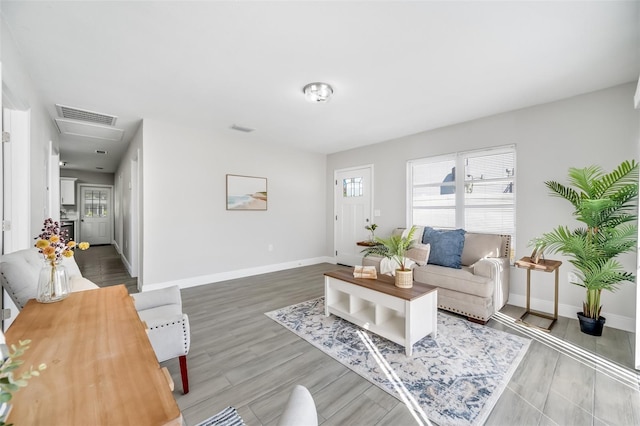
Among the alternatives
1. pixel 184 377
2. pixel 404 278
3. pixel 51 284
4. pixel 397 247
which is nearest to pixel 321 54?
pixel 397 247

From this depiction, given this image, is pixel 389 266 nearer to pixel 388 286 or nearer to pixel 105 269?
pixel 388 286

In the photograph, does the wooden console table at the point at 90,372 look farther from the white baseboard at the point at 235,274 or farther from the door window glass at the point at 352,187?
the door window glass at the point at 352,187

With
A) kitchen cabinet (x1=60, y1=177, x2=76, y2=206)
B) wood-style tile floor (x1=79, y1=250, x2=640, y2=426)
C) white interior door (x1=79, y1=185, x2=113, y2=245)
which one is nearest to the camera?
wood-style tile floor (x1=79, y1=250, x2=640, y2=426)

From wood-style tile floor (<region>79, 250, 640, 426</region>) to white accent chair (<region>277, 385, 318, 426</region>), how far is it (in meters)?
1.20

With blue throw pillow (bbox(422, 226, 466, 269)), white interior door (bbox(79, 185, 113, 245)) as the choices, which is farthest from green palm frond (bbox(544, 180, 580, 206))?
white interior door (bbox(79, 185, 113, 245))

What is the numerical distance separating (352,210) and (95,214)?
865 centimetres

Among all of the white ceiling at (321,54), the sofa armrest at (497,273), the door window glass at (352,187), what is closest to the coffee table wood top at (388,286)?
the sofa armrest at (497,273)

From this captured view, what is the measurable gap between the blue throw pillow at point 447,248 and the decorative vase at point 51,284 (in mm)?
3487

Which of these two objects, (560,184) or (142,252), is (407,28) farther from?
(142,252)

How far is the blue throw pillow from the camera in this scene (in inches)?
129

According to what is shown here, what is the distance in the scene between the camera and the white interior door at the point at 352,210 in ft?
17.3

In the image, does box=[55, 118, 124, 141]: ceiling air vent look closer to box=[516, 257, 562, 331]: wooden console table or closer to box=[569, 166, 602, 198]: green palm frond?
box=[516, 257, 562, 331]: wooden console table

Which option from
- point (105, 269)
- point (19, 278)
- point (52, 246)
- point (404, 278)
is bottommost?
point (105, 269)

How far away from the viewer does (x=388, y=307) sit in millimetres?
2350
